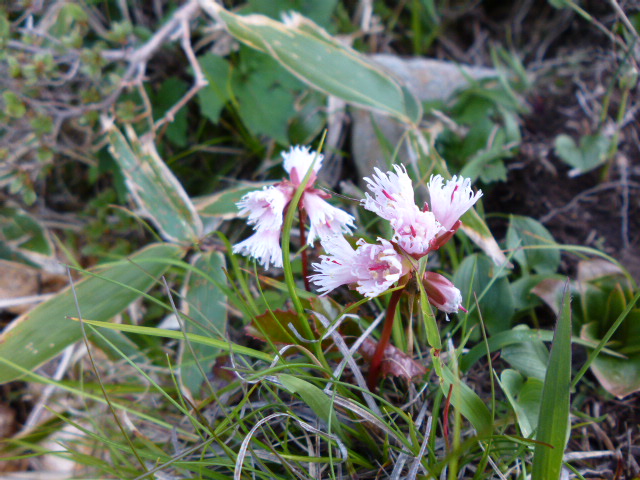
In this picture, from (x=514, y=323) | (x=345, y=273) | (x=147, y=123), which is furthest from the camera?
(x=147, y=123)

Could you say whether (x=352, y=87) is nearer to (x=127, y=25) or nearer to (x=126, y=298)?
(x=127, y=25)

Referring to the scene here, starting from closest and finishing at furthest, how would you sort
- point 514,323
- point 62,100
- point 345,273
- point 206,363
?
point 345,273, point 206,363, point 514,323, point 62,100

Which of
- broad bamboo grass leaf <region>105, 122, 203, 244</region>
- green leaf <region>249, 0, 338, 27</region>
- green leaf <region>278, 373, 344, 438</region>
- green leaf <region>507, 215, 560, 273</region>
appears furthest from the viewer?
green leaf <region>249, 0, 338, 27</region>

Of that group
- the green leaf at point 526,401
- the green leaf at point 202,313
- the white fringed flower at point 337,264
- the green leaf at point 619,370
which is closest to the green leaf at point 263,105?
the green leaf at point 202,313

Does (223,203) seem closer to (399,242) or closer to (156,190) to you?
(156,190)

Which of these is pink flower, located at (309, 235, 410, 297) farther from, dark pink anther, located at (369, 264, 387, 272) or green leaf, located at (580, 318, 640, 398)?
green leaf, located at (580, 318, 640, 398)

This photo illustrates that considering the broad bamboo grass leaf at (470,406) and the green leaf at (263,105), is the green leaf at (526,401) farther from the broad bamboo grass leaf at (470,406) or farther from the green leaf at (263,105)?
the green leaf at (263,105)

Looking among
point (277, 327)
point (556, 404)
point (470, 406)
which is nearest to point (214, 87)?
point (277, 327)

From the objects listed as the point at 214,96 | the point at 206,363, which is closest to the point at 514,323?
the point at 206,363

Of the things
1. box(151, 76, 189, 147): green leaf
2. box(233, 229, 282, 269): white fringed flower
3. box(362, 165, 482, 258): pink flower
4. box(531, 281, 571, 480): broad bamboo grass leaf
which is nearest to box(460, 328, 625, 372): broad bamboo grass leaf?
box(531, 281, 571, 480): broad bamboo grass leaf
